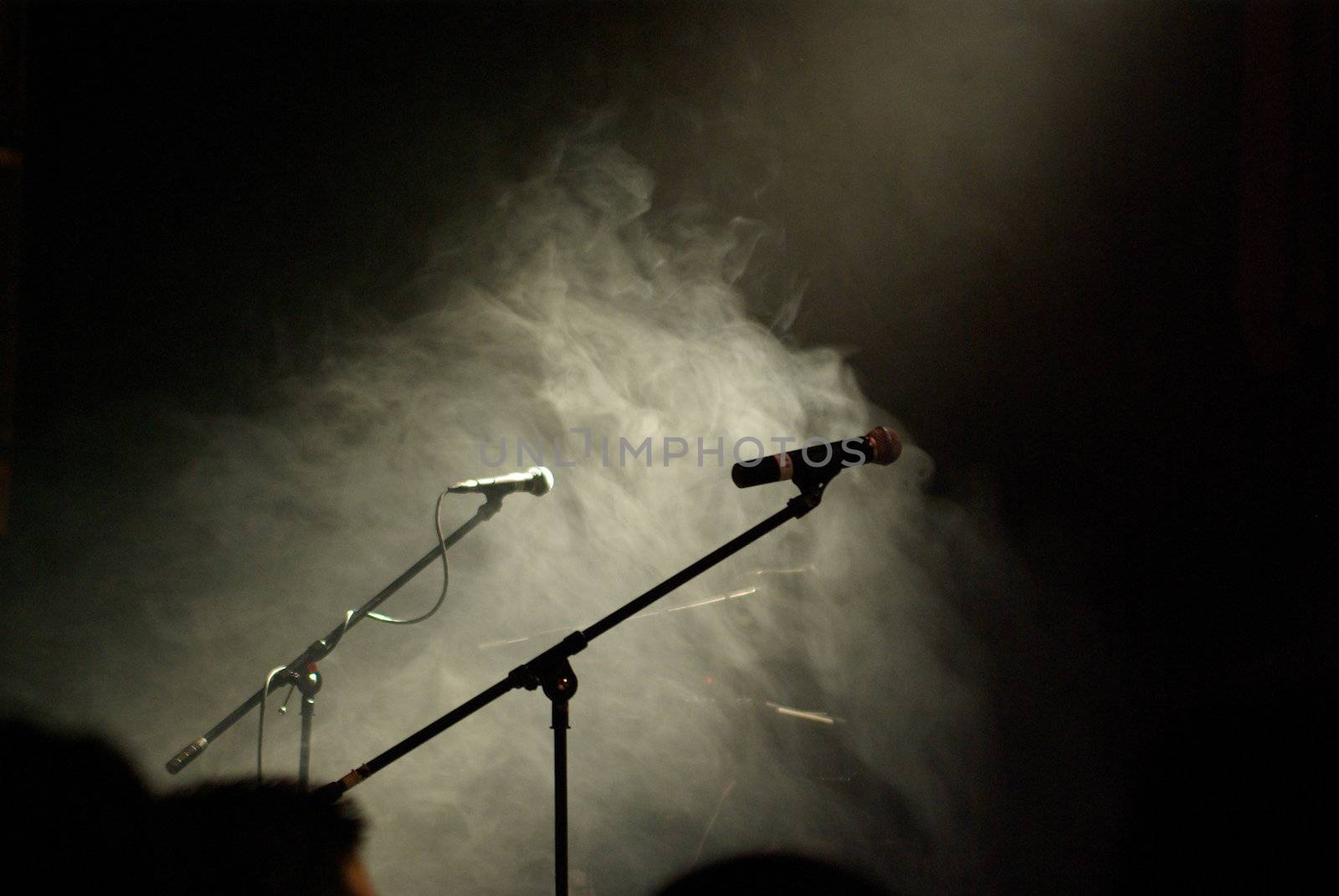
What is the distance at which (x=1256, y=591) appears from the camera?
7.44 feet

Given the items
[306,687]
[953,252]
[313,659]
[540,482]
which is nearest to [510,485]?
[540,482]

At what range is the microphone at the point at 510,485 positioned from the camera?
2.07m

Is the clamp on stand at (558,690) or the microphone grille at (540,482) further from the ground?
the microphone grille at (540,482)

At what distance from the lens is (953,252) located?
8.60ft

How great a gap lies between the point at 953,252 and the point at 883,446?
124 cm

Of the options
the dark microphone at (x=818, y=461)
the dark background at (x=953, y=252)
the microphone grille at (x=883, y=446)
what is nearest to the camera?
the dark microphone at (x=818, y=461)

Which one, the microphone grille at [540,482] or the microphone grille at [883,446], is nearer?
the microphone grille at [883,446]

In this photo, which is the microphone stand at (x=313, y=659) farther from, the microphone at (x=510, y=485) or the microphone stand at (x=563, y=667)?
the microphone stand at (x=563, y=667)

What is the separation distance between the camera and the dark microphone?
1576mm

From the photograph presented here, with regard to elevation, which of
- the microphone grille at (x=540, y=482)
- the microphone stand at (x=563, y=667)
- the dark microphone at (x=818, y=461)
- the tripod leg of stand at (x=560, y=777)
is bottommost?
the tripod leg of stand at (x=560, y=777)

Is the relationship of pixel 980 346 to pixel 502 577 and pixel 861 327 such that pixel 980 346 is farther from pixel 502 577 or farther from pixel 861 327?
pixel 502 577

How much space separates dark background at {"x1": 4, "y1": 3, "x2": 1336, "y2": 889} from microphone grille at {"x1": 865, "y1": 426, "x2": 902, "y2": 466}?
97cm

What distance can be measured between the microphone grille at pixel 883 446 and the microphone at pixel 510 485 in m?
0.88

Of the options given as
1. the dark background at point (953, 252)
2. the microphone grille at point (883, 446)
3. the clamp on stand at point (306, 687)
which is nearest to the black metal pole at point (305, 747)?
the clamp on stand at point (306, 687)
